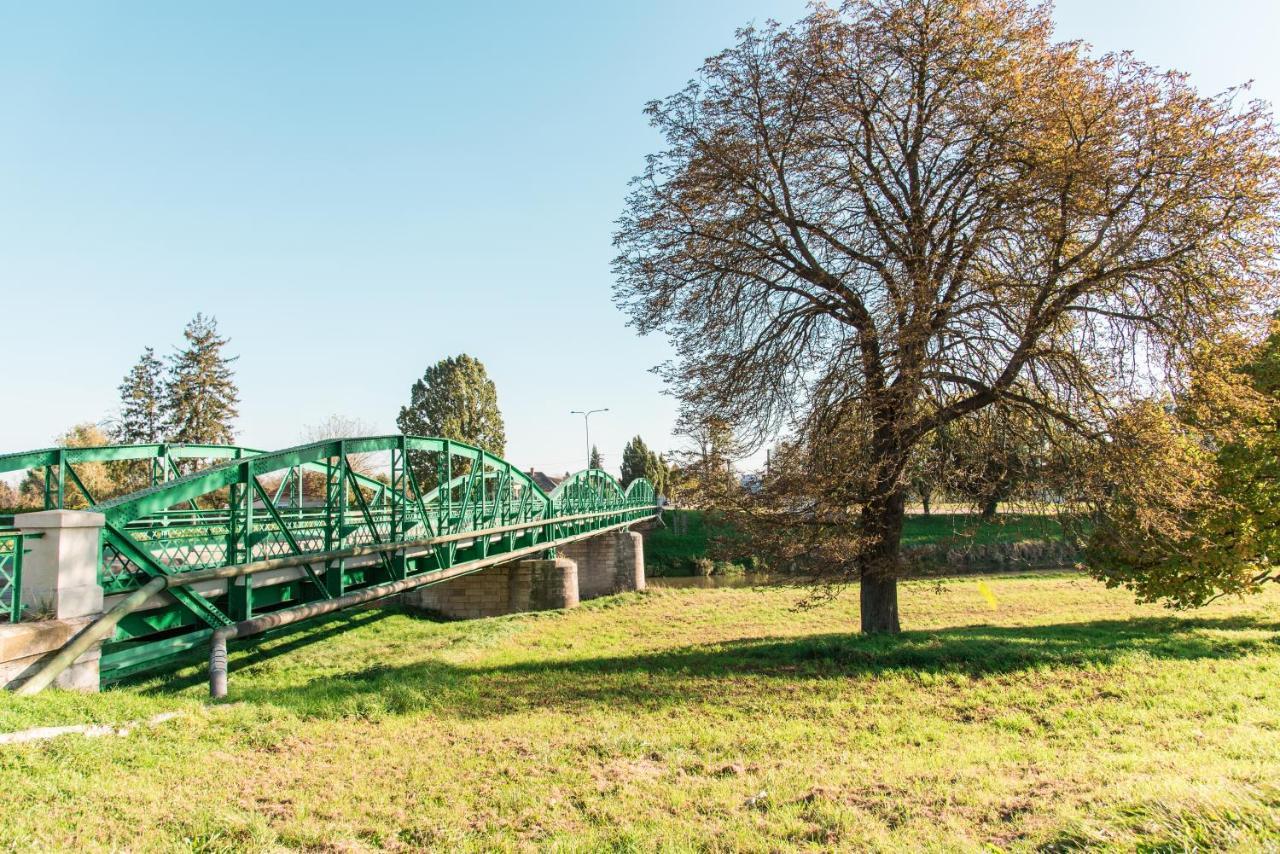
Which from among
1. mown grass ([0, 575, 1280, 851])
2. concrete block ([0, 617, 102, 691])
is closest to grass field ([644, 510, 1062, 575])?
mown grass ([0, 575, 1280, 851])

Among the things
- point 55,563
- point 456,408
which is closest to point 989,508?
point 55,563

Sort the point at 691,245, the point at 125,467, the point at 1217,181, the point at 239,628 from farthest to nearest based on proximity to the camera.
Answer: the point at 125,467 < the point at 691,245 < the point at 1217,181 < the point at 239,628

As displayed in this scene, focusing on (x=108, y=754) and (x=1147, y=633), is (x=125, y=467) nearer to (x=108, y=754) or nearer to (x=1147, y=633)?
(x=108, y=754)

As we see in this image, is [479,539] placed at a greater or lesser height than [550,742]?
greater

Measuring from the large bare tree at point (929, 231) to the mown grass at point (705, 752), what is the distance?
3.04 meters

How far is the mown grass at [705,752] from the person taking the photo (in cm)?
459

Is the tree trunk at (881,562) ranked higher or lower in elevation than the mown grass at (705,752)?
higher

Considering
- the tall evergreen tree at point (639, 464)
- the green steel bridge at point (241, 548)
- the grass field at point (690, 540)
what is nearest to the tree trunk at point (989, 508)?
the green steel bridge at point (241, 548)

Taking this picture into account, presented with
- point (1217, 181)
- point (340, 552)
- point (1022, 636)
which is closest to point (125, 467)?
point (340, 552)

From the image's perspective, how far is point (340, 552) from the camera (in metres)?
11.5

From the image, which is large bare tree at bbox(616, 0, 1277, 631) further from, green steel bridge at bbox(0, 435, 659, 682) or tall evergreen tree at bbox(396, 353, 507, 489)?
tall evergreen tree at bbox(396, 353, 507, 489)

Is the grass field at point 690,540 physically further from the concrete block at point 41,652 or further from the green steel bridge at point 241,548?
the concrete block at point 41,652

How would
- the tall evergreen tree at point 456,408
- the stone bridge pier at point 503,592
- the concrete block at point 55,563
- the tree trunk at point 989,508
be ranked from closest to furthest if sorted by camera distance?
the concrete block at point 55,563 < the tree trunk at point 989,508 < the stone bridge pier at point 503,592 < the tall evergreen tree at point 456,408

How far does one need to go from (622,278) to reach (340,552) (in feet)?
21.6
